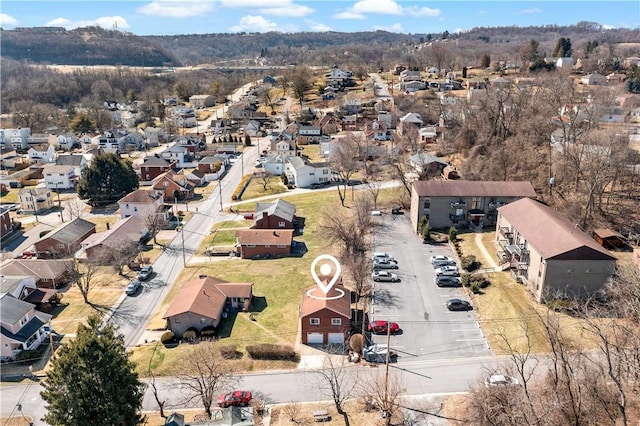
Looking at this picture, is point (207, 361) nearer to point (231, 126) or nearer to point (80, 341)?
point (80, 341)

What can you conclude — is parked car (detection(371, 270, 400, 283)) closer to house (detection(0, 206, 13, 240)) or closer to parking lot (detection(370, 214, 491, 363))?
parking lot (detection(370, 214, 491, 363))

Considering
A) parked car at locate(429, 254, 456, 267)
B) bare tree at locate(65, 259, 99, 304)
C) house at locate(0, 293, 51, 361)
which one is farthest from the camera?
parked car at locate(429, 254, 456, 267)

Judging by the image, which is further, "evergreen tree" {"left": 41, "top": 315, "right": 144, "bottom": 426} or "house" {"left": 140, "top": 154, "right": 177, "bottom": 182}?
Answer: "house" {"left": 140, "top": 154, "right": 177, "bottom": 182}

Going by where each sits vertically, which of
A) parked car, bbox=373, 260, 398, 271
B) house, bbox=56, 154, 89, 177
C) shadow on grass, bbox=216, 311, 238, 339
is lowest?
shadow on grass, bbox=216, 311, 238, 339

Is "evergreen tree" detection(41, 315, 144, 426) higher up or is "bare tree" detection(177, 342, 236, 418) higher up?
"evergreen tree" detection(41, 315, 144, 426)

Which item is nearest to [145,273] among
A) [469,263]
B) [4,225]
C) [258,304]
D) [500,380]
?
[258,304]

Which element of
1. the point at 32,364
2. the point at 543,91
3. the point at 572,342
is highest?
the point at 543,91

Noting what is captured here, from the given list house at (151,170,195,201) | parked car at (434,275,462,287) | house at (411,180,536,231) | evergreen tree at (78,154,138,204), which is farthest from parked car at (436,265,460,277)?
evergreen tree at (78,154,138,204)

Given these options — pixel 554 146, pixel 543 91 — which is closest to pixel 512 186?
pixel 554 146
